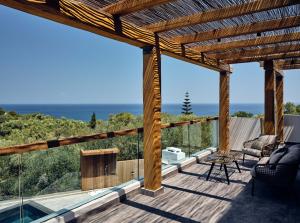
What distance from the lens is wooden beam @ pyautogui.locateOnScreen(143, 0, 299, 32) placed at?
9.65 feet

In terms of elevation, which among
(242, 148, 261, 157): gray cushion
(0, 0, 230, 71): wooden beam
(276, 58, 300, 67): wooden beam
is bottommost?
(242, 148, 261, 157): gray cushion

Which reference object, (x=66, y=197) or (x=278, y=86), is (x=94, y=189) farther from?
(x=278, y=86)

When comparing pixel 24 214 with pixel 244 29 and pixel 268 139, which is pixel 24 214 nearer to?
pixel 244 29

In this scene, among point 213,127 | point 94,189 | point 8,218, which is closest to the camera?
point 8,218

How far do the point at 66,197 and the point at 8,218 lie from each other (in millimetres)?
736

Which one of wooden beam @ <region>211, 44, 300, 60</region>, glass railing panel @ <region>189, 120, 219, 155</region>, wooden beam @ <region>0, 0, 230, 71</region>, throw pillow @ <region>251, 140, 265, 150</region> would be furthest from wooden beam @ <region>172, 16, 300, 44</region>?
throw pillow @ <region>251, 140, 265, 150</region>

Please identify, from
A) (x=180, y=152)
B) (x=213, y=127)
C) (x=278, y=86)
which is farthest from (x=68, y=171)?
(x=278, y=86)

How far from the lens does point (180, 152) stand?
5.82 metres

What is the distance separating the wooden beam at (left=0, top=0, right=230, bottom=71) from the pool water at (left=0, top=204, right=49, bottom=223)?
2068 mm

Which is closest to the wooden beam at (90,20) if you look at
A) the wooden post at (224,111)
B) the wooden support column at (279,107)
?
the wooden post at (224,111)

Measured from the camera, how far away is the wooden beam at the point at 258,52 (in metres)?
5.18

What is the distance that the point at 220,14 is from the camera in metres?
3.33

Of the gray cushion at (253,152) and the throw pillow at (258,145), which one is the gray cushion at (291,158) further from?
the throw pillow at (258,145)

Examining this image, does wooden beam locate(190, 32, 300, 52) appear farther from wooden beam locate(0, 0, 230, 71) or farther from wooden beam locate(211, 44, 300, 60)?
wooden beam locate(0, 0, 230, 71)
